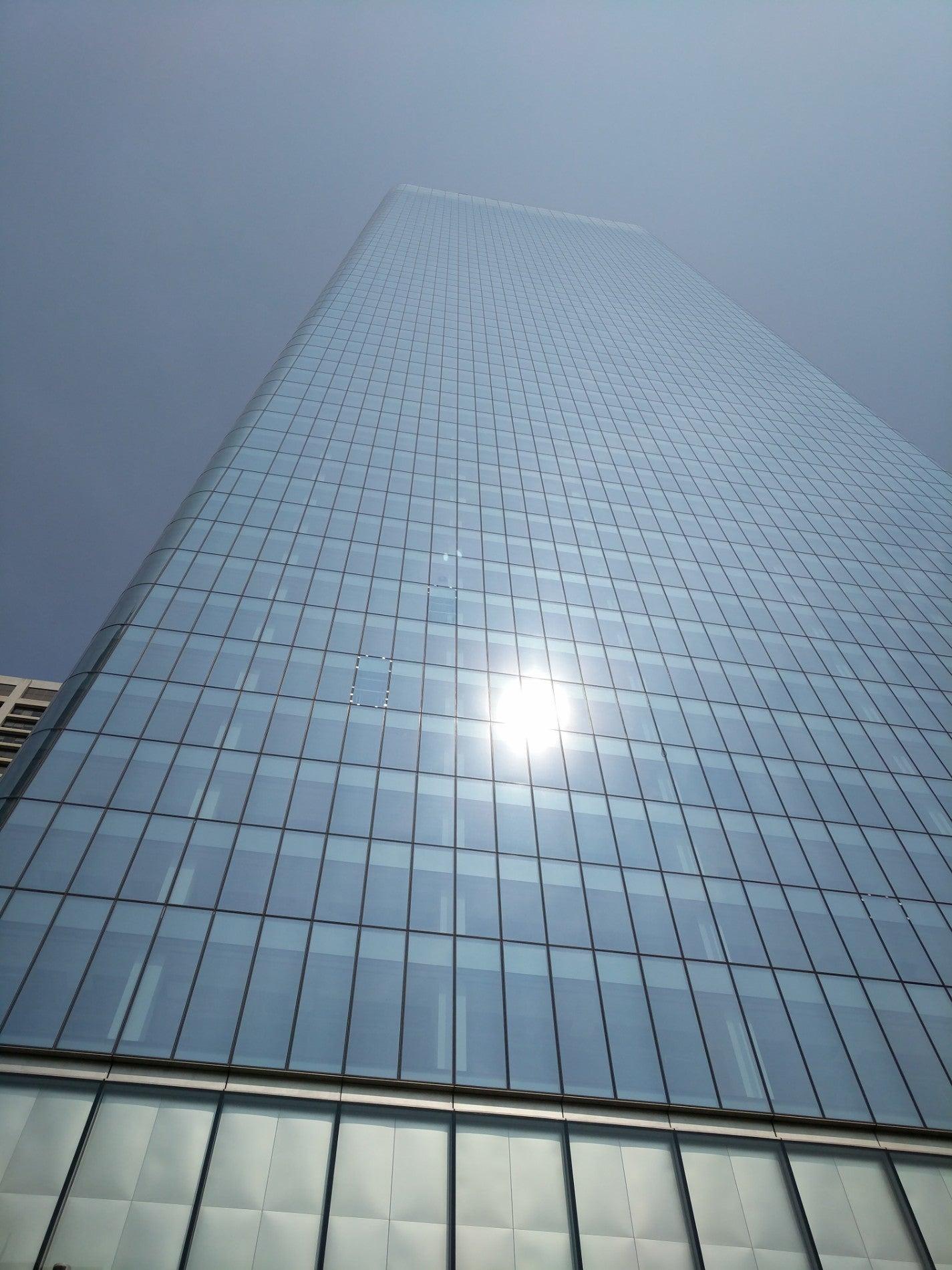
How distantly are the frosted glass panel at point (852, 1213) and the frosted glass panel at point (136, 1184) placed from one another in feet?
49.6

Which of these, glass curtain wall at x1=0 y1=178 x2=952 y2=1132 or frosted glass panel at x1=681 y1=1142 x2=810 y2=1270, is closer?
frosted glass panel at x1=681 y1=1142 x2=810 y2=1270

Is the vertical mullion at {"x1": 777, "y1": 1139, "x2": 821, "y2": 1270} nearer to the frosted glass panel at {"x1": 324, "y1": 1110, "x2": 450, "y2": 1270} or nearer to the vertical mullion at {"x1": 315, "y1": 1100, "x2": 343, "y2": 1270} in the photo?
the frosted glass panel at {"x1": 324, "y1": 1110, "x2": 450, "y2": 1270}

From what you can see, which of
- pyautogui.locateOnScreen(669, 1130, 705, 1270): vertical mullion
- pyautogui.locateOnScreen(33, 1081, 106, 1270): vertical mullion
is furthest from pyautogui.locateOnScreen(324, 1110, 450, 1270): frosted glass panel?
pyautogui.locateOnScreen(669, 1130, 705, 1270): vertical mullion

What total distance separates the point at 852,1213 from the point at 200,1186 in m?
16.0

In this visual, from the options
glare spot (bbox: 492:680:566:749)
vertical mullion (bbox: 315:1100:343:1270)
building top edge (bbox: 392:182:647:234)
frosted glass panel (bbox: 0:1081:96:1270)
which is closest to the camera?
frosted glass panel (bbox: 0:1081:96:1270)

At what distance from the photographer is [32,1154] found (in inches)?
648

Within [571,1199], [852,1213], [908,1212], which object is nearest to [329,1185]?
[571,1199]

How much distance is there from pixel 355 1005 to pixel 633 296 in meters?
99.2

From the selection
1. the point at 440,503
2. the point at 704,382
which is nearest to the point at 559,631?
the point at 440,503

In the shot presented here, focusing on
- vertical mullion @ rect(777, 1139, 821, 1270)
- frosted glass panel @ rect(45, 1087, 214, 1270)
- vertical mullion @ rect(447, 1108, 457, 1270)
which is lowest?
vertical mullion @ rect(777, 1139, 821, 1270)

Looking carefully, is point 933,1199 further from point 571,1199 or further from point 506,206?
point 506,206

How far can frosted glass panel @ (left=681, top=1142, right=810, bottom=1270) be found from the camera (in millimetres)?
17344

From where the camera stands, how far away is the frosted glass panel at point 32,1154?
15141 mm

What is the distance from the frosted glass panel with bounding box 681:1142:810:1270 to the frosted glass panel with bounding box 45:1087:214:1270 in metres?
12.2
